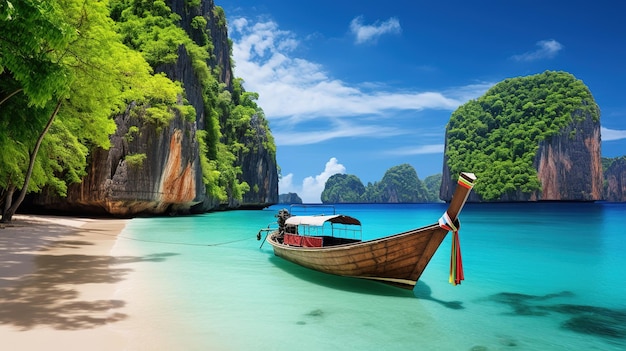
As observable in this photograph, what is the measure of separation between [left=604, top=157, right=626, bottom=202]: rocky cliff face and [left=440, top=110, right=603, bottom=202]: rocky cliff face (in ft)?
235

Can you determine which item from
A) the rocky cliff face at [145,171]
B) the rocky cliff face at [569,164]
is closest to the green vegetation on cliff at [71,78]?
the rocky cliff face at [145,171]

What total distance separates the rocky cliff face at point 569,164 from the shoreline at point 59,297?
102 metres

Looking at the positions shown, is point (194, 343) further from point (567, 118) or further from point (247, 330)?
point (567, 118)

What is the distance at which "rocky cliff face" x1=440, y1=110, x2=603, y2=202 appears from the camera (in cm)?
9431

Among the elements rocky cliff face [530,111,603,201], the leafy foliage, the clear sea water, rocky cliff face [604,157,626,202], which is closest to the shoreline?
the clear sea water

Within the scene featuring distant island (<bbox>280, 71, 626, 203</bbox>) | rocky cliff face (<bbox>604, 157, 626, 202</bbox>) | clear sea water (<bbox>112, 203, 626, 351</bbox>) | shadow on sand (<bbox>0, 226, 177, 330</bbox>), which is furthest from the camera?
rocky cliff face (<bbox>604, 157, 626, 202</bbox>)

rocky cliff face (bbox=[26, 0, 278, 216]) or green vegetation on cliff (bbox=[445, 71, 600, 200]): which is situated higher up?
green vegetation on cliff (bbox=[445, 71, 600, 200])

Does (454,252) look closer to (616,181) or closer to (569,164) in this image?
(569,164)

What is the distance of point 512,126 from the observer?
10775 centimetres

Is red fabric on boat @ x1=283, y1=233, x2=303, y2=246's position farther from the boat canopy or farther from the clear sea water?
the clear sea water

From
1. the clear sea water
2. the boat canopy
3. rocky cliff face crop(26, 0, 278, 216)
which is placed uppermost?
rocky cliff face crop(26, 0, 278, 216)

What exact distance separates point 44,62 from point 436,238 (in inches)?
320

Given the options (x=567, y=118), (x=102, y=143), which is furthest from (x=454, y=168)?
(x=102, y=143)

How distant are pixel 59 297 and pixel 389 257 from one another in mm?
6233
